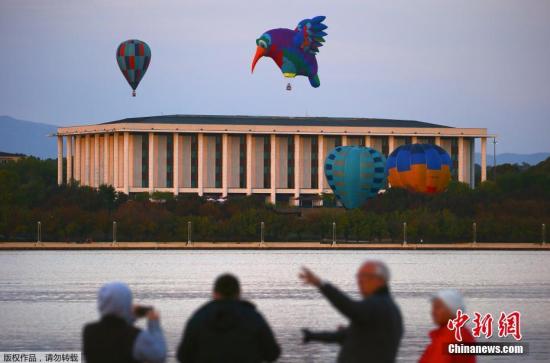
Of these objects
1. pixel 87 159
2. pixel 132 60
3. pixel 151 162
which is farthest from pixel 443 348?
pixel 87 159

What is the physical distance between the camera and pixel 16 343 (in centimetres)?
3522

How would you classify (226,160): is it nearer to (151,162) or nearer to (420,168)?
(151,162)

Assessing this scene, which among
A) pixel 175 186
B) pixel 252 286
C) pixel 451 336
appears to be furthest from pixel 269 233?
pixel 451 336

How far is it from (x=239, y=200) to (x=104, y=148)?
30.7 metres

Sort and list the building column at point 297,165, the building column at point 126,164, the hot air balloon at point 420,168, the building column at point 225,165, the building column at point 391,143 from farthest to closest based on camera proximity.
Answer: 1. the building column at point 391,143
2. the building column at point 297,165
3. the building column at point 225,165
4. the building column at point 126,164
5. the hot air balloon at point 420,168

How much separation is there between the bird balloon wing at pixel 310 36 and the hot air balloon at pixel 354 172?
72.4ft

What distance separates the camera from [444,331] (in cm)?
1412

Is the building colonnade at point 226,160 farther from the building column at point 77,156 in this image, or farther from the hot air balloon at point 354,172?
the hot air balloon at point 354,172

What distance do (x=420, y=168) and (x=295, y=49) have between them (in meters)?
32.4

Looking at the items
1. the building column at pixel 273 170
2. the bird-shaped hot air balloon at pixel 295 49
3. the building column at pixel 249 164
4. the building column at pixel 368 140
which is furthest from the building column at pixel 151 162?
the bird-shaped hot air balloon at pixel 295 49

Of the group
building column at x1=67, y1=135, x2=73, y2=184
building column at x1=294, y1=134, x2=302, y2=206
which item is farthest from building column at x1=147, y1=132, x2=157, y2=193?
building column at x1=67, y1=135, x2=73, y2=184

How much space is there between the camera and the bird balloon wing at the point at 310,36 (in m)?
104

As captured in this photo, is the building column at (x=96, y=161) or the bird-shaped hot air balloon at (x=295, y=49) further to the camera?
the building column at (x=96, y=161)

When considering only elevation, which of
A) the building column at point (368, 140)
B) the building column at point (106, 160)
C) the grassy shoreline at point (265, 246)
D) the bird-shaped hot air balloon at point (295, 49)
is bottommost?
the grassy shoreline at point (265, 246)
